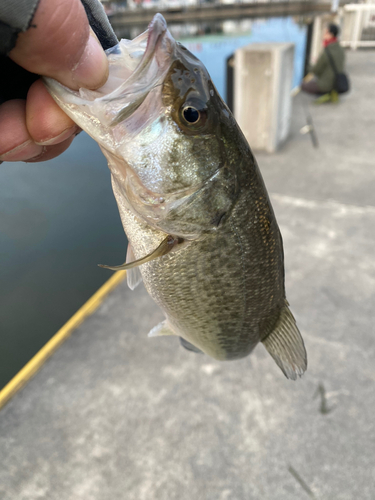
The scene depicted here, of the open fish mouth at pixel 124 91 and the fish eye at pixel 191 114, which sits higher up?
the open fish mouth at pixel 124 91

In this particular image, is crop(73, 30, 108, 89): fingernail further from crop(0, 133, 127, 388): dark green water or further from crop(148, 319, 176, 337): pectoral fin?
crop(0, 133, 127, 388): dark green water

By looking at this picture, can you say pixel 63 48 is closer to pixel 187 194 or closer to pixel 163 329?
pixel 187 194

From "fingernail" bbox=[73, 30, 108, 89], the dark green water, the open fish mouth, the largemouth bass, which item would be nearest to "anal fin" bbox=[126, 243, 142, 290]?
the largemouth bass

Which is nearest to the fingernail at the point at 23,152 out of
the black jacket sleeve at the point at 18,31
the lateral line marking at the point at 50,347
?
the black jacket sleeve at the point at 18,31

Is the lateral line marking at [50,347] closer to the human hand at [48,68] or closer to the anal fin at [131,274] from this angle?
the anal fin at [131,274]

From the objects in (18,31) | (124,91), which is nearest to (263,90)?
(124,91)

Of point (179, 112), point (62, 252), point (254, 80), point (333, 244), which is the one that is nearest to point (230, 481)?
point (179, 112)

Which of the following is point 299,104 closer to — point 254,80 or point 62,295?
point 254,80
